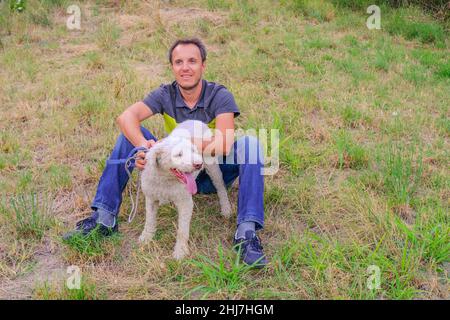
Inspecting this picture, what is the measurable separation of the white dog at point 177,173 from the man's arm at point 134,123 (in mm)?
293

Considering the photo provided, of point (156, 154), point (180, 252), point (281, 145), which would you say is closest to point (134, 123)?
point (156, 154)

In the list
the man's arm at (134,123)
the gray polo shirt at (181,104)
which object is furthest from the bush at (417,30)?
the man's arm at (134,123)

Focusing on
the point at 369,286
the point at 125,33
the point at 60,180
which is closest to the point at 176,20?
the point at 125,33

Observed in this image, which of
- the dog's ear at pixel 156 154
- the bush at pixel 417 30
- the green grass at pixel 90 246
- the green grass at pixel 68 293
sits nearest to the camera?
the green grass at pixel 68 293

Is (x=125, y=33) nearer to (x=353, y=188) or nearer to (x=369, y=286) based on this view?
(x=353, y=188)

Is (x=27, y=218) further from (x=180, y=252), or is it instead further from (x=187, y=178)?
(x=187, y=178)

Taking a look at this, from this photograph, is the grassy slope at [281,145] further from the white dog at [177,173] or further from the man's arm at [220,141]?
the man's arm at [220,141]

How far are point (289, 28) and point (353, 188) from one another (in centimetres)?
464

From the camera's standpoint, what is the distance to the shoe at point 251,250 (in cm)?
286

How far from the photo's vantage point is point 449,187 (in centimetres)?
362

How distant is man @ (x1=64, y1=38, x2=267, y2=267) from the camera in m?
3.09

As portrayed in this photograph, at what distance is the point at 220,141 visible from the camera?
310 cm

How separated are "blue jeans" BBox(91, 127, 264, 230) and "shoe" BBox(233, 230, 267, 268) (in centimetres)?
12

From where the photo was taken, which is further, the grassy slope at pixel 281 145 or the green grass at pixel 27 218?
the green grass at pixel 27 218
